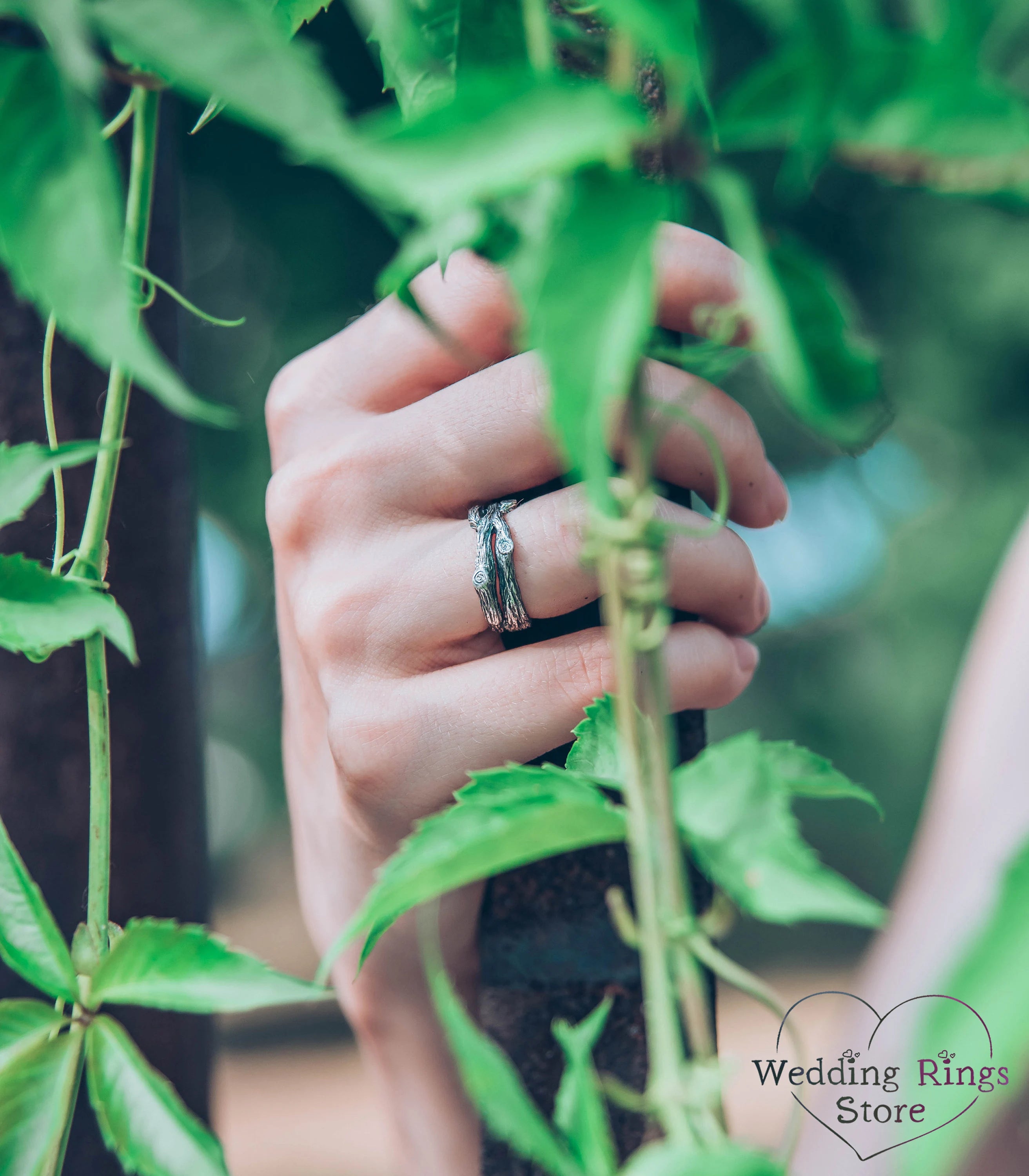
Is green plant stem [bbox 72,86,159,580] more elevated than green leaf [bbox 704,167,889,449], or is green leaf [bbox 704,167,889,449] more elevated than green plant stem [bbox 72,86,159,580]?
green plant stem [bbox 72,86,159,580]

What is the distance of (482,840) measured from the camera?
5.4 inches

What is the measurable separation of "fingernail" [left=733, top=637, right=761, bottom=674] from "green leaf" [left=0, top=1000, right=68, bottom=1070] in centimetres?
30

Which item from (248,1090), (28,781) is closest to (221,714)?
(248,1090)

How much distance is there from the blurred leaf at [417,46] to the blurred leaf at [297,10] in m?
0.01

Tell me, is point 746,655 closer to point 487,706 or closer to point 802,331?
point 487,706

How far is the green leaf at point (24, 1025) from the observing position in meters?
0.21

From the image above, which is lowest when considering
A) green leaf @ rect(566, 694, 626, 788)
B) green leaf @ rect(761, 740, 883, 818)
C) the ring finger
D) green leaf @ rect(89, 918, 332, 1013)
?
green leaf @ rect(89, 918, 332, 1013)

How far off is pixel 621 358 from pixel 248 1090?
462 cm

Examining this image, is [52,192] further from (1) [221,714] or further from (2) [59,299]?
(1) [221,714]

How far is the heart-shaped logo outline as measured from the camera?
0.10 meters

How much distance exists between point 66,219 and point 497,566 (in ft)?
0.86

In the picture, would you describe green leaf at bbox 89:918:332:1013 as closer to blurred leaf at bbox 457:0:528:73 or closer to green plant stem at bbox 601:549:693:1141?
green plant stem at bbox 601:549:693:1141

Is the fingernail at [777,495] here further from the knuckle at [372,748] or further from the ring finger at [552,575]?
the knuckle at [372,748]

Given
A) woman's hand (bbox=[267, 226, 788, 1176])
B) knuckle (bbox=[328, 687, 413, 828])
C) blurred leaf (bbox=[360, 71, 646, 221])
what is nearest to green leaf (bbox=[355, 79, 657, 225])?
blurred leaf (bbox=[360, 71, 646, 221])
